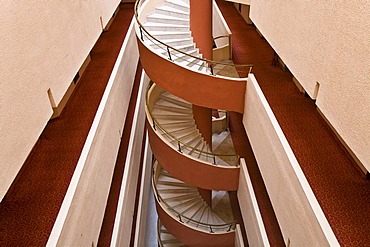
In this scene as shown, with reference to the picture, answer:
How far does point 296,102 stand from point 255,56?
2.20m

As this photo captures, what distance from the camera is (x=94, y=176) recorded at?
16.2ft

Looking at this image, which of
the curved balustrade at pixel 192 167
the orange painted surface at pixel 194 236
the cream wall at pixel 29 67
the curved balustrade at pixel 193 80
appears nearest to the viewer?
the cream wall at pixel 29 67

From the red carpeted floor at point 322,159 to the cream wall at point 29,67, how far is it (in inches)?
132

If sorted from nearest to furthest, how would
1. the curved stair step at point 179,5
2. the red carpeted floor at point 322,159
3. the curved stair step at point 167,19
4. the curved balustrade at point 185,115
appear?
the red carpeted floor at point 322,159 < the curved balustrade at point 185,115 < the curved stair step at point 167,19 < the curved stair step at point 179,5

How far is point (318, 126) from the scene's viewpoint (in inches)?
206

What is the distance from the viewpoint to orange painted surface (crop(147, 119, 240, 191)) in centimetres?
749

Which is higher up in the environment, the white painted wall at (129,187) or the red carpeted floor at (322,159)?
the red carpeted floor at (322,159)

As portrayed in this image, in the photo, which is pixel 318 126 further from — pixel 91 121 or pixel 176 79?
pixel 91 121

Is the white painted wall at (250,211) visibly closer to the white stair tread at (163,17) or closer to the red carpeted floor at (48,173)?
the red carpeted floor at (48,173)

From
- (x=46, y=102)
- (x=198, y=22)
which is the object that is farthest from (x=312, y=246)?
(x=198, y=22)

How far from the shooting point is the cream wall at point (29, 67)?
3156 mm

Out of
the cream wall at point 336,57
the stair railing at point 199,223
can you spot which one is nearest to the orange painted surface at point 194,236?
the stair railing at point 199,223

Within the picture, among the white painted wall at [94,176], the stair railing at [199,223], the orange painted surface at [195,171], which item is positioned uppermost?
the white painted wall at [94,176]

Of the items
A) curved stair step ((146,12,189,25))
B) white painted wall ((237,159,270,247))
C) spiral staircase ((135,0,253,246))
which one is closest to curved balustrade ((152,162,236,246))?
spiral staircase ((135,0,253,246))
